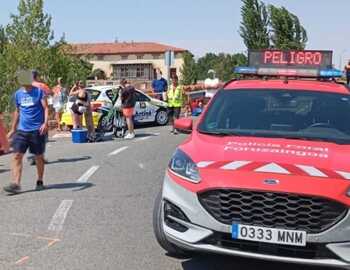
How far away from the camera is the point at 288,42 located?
Result: 39.8 meters

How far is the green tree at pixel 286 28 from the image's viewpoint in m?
39.9

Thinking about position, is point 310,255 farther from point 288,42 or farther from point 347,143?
point 288,42

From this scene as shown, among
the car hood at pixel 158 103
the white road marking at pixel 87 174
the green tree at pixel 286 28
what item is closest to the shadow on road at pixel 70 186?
the white road marking at pixel 87 174

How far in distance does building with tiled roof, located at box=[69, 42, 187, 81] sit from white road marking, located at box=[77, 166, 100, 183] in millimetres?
106526

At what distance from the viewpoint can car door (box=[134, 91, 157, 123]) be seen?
68.5 ft

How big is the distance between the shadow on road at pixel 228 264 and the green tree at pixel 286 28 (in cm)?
3510

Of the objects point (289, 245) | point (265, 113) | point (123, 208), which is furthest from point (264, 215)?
point (123, 208)

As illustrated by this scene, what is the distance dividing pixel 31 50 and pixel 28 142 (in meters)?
19.0

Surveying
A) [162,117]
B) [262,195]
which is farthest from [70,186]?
[162,117]

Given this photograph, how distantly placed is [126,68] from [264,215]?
119 metres

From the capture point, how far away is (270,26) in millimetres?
40938

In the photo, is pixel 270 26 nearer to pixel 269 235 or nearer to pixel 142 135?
pixel 142 135

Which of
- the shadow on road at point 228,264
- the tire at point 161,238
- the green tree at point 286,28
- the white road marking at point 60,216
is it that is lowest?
the white road marking at point 60,216

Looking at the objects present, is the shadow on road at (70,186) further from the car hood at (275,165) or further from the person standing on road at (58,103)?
the person standing on road at (58,103)
